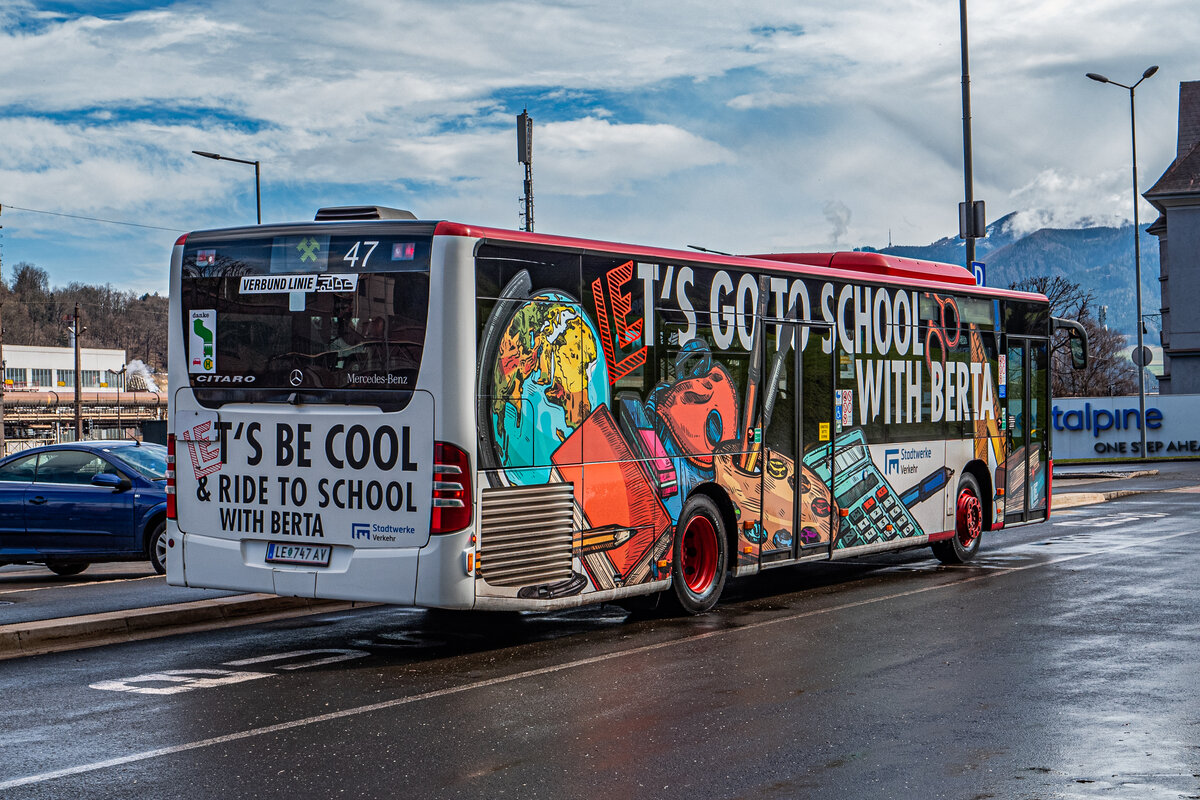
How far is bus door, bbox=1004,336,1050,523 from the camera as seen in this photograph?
16641 mm

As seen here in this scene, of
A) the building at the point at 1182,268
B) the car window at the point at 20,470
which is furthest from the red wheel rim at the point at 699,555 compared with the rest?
the building at the point at 1182,268

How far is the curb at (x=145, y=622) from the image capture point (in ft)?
34.3

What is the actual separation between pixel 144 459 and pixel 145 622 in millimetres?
5136

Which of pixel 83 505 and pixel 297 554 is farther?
pixel 83 505

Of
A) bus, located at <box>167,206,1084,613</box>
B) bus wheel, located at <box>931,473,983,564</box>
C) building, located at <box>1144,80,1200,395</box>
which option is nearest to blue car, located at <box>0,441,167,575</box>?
bus, located at <box>167,206,1084,613</box>

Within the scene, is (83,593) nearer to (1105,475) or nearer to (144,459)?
(144,459)

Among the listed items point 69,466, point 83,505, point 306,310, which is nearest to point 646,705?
point 306,310

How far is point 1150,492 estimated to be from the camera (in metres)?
29.5

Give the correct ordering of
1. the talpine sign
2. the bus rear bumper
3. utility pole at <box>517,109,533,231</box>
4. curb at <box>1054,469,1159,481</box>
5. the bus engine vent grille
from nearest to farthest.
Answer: the bus rear bumper < the bus engine vent grille < curb at <box>1054,469,1159,481</box> < the talpine sign < utility pole at <box>517,109,533,231</box>

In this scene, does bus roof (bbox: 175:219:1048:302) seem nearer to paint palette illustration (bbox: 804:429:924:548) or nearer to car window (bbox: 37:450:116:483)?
paint palette illustration (bbox: 804:429:924:548)

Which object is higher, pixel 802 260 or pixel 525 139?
pixel 525 139

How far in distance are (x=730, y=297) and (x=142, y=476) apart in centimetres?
731

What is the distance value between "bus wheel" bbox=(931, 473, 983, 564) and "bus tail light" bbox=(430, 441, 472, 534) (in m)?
7.92

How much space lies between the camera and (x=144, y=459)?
52.6 ft
